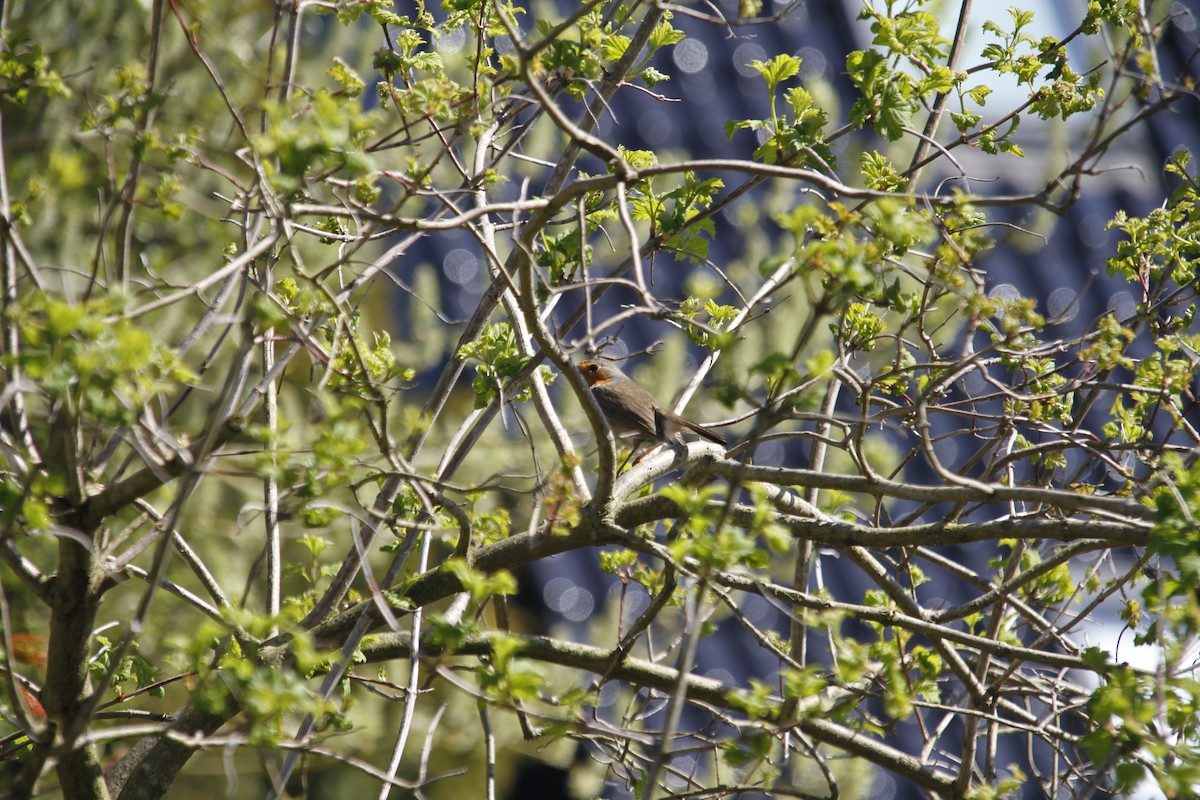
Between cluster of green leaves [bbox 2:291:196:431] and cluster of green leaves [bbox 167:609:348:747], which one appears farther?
cluster of green leaves [bbox 167:609:348:747]

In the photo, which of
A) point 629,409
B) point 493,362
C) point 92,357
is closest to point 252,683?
point 92,357

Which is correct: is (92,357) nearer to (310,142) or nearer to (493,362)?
(310,142)

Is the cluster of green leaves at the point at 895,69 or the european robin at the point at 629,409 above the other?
the cluster of green leaves at the point at 895,69

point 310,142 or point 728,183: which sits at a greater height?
point 310,142

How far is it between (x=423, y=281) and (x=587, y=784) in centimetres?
267

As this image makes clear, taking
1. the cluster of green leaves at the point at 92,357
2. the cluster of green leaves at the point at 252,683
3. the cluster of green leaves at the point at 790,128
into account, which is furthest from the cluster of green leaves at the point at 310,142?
the cluster of green leaves at the point at 790,128

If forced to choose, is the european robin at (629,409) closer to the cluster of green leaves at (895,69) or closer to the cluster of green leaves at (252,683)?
the cluster of green leaves at (895,69)

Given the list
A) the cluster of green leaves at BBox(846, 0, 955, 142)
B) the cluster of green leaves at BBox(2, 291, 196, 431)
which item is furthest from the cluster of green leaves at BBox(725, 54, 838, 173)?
the cluster of green leaves at BBox(2, 291, 196, 431)

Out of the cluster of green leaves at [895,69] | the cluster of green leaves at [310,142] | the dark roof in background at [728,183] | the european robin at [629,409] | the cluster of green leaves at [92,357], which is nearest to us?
the cluster of green leaves at [92,357]

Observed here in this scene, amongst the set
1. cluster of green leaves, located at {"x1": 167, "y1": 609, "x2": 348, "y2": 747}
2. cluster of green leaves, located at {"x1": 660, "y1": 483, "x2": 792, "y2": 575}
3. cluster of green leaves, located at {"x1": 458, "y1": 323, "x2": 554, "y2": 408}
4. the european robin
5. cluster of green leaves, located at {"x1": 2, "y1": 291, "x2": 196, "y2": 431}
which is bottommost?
the european robin

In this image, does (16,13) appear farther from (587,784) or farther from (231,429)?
(587,784)

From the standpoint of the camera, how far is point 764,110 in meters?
8.25

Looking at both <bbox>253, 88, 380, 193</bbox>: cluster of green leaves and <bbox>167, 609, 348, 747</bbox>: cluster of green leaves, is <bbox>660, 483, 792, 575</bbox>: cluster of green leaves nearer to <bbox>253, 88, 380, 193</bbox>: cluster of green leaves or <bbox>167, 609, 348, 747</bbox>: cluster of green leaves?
<bbox>167, 609, 348, 747</bbox>: cluster of green leaves

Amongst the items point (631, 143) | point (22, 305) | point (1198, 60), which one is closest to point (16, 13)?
point (22, 305)
